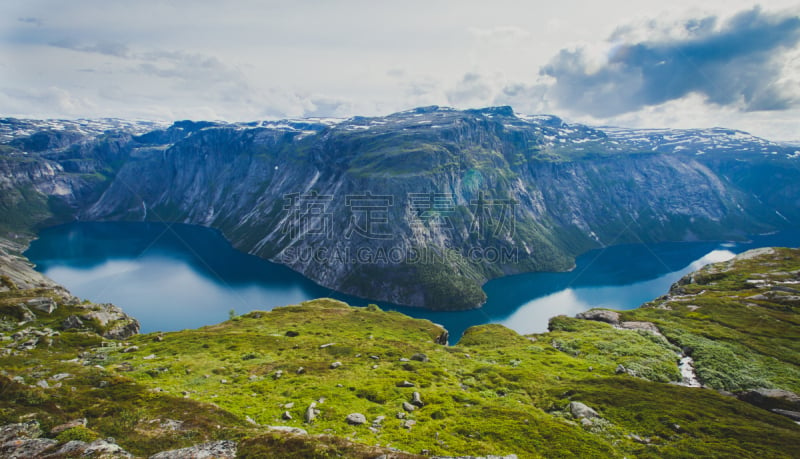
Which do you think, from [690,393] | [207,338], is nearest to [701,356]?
[690,393]

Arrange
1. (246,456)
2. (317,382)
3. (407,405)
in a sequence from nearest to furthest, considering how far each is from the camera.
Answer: (246,456) → (407,405) → (317,382)

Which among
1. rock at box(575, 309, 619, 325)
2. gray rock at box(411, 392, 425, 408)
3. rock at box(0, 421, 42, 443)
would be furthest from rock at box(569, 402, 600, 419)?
rock at box(575, 309, 619, 325)

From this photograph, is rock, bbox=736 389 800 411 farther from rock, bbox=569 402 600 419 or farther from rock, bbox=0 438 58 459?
rock, bbox=0 438 58 459

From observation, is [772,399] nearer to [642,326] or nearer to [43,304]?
[642,326]

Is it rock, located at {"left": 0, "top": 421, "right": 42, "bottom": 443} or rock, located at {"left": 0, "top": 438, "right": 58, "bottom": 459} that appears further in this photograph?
rock, located at {"left": 0, "top": 421, "right": 42, "bottom": 443}

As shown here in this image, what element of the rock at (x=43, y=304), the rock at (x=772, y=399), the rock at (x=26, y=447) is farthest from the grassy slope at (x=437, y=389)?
the rock at (x=772, y=399)

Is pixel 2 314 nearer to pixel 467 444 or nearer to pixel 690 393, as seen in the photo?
pixel 467 444
